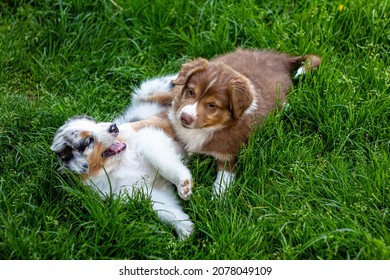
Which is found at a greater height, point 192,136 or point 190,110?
point 190,110

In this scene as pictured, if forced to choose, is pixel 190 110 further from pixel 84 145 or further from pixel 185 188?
pixel 84 145

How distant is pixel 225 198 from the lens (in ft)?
15.8

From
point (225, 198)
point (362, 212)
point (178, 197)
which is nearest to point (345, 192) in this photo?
point (362, 212)

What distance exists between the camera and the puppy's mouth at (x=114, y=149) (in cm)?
500

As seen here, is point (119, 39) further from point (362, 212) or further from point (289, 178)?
point (362, 212)

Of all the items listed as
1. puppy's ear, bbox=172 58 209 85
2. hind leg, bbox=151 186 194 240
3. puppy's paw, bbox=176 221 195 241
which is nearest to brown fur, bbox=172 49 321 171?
puppy's ear, bbox=172 58 209 85

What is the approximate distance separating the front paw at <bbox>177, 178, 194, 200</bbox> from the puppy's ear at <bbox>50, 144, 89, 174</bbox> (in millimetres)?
740

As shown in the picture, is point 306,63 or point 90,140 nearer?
point 90,140

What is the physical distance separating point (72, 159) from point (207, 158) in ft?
3.82

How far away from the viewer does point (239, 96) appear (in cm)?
505

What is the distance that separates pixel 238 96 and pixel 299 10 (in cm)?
186

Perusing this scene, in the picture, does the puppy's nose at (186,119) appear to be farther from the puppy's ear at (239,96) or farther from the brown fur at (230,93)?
the puppy's ear at (239,96)

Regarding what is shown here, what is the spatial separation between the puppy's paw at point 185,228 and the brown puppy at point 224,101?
0.36 m

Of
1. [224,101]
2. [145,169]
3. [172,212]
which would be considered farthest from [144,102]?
[172,212]
